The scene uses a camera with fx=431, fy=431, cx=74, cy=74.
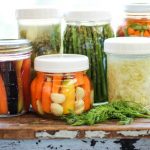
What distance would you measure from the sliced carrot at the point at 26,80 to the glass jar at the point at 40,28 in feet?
0.15

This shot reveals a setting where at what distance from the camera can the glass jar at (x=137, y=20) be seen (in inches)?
29.4

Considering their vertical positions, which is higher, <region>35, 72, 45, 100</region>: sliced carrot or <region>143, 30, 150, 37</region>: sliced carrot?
<region>143, 30, 150, 37</region>: sliced carrot

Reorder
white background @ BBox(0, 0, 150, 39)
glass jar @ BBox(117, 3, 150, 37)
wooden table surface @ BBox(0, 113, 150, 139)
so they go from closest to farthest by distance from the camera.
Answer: wooden table surface @ BBox(0, 113, 150, 139), glass jar @ BBox(117, 3, 150, 37), white background @ BBox(0, 0, 150, 39)

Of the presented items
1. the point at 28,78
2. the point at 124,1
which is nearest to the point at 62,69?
the point at 28,78

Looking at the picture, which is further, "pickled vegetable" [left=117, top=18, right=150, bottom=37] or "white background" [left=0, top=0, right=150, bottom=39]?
"white background" [left=0, top=0, right=150, bottom=39]

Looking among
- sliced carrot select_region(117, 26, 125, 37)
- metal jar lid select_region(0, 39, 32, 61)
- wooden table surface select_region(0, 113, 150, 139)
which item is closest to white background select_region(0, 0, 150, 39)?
sliced carrot select_region(117, 26, 125, 37)

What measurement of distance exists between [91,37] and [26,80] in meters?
0.13

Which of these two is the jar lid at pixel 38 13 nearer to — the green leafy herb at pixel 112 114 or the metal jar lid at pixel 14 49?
the metal jar lid at pixel 14 49

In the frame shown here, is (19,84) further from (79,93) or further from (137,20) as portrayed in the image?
(137,20)

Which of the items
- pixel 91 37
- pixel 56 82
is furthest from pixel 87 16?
pixel 56 82

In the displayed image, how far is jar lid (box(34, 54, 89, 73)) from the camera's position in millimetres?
660

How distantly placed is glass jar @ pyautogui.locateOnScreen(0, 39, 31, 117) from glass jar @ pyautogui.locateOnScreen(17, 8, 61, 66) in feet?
0.14

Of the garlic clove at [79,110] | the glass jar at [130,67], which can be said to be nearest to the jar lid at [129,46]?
the glass jar at [130,67]

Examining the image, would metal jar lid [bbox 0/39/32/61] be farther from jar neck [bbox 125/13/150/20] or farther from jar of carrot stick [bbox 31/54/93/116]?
jar neck [bbox 125/13/150/20]
